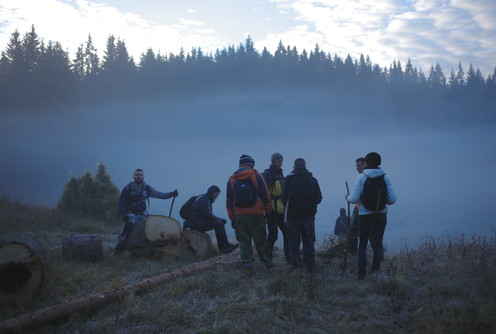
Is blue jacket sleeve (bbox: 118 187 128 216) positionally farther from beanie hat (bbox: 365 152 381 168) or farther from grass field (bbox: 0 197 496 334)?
beanie hat (bbox: 365 152 381 168)

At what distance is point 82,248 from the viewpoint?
7.90 m

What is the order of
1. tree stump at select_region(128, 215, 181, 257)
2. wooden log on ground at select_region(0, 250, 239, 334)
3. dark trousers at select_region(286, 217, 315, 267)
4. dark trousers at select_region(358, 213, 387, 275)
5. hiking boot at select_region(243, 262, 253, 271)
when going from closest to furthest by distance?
wooden log on ground at select_region(0, 250, 239, 334) < dark trousers at select_region(358, 213, 387, 275) < hiking boot at select_region(243, 262, 253, 271) < dark trousers at select_region(286, 217, 315, 267) < tree stump at select_region(128, 215, 181, 257)

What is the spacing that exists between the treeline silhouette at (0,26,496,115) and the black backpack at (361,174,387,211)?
66095 millimetres

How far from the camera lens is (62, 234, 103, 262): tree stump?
25.9ft

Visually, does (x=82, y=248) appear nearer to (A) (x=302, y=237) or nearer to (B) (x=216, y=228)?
(B) (x=216, y=228)

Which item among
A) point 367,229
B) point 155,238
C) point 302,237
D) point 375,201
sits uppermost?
point 375,201

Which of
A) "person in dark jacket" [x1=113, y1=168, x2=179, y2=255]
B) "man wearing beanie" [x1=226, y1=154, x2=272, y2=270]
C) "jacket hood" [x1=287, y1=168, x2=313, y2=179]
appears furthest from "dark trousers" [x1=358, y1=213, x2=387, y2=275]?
"person in dark jacket" [x1=113, y1=168, x2=179, y2=255]

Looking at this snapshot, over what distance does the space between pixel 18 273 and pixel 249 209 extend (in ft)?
13.4

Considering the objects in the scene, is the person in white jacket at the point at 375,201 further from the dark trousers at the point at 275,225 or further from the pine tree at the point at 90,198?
the pine tree at the point at 90,198

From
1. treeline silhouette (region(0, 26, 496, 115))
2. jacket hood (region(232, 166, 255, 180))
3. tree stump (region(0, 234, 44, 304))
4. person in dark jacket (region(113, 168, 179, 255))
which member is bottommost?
tree stump (region(0, 234, 44, 304))

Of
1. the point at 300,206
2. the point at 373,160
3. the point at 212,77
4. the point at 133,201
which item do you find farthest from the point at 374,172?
the point at 212,77

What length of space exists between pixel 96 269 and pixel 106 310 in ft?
7.95

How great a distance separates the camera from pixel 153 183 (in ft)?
255

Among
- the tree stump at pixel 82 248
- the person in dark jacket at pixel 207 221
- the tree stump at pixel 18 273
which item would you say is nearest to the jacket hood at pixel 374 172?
the person in dark jacket at pixel 207 221
